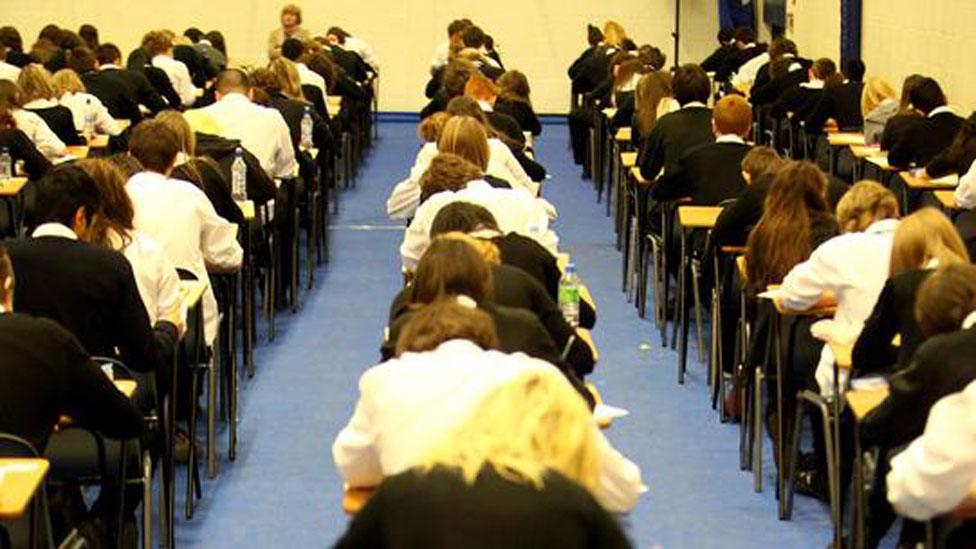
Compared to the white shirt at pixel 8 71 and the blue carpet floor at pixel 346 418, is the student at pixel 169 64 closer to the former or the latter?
the white shirt at pixel 8 71

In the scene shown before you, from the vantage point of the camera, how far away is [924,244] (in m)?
6.09

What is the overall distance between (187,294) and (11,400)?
212 cm

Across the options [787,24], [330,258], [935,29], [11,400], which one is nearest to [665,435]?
[11,400]

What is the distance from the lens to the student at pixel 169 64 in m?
16.6

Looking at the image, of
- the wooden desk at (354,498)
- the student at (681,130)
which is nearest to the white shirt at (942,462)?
the wooden desk at (354,498)

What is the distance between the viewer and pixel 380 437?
4.50 meters

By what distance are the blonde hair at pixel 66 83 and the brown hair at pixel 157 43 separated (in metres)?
3.49

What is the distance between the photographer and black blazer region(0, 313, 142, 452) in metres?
5.12

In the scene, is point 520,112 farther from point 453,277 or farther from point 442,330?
point 442,330

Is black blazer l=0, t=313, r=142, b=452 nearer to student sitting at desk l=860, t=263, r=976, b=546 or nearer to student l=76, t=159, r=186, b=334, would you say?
student l=76, t=159, r=186, b=334

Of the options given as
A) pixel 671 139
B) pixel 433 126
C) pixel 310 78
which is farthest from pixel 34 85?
pixel 671 139

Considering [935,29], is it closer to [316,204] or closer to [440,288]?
[316,204]

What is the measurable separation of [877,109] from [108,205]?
702 centimetres

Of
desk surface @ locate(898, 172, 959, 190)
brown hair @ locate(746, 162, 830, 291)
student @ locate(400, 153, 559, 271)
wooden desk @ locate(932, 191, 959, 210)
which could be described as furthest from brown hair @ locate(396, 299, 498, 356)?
desk surface @ locate(898, 172, 959, 190)
